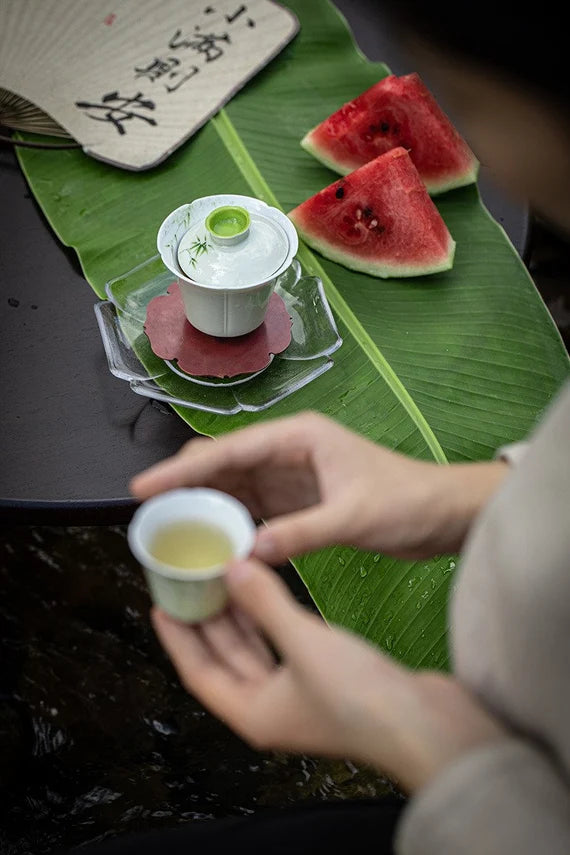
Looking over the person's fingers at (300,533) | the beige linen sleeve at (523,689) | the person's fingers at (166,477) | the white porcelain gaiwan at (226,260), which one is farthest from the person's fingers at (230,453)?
the white porcelain gaiwan at (226,260)

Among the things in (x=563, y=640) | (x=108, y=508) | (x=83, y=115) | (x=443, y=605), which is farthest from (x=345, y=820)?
(x=83, y=115)

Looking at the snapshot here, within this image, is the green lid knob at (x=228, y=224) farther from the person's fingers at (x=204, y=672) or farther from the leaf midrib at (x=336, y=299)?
the person's fingers at (x=204, y=672)

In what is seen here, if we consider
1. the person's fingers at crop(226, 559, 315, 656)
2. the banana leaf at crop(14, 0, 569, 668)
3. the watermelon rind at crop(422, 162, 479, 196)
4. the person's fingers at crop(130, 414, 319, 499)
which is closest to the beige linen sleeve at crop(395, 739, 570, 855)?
the person's fingers at crop(226, 559, 315, 656)

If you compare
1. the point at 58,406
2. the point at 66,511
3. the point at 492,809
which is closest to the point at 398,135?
the point at 58,406

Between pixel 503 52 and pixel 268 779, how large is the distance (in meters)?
1.72

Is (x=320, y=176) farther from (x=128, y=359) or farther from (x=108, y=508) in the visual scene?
(x=108, y=508)

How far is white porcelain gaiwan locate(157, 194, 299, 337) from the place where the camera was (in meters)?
1.51

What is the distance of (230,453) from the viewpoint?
1.15 meters

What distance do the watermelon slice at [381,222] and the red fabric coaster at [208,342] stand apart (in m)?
0.28

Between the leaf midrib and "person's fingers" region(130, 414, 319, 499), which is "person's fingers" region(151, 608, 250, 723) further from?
the leaf midrib

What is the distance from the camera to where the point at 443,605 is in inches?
59.3

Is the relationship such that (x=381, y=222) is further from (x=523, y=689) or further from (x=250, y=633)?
(x=523, y=689)

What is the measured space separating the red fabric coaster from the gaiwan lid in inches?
5.4

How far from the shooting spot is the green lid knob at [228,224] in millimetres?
1528
